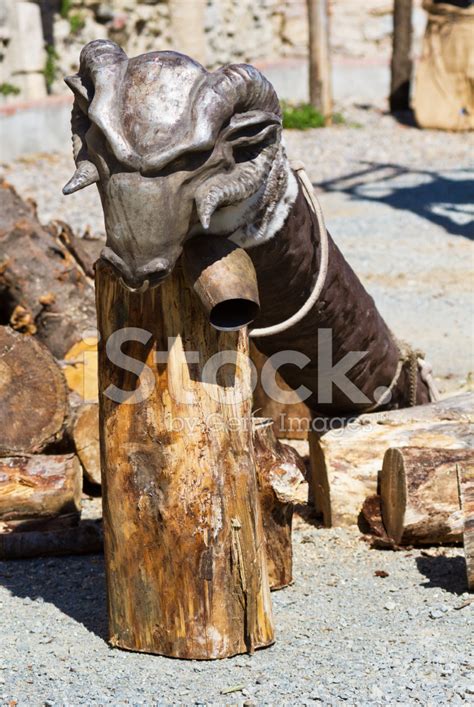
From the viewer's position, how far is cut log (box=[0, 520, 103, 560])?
4.09 m

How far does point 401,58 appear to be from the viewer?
1389cm

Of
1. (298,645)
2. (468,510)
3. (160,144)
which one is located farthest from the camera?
(468,510)

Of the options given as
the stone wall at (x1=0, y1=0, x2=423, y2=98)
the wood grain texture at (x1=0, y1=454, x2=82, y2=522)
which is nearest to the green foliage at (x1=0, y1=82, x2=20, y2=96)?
the stone wall at (x1=0, y1=0, x2=423, y2=98)

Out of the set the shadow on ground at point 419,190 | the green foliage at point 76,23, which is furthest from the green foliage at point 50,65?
the shadow on ground at point 419,190

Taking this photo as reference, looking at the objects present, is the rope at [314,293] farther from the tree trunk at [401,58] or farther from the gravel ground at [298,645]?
the tree trunk at [401,58]

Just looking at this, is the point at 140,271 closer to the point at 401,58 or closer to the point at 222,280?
the point at 222,280

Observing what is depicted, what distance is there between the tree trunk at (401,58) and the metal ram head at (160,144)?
11.1m

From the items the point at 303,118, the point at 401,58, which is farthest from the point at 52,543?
the point at 401,58

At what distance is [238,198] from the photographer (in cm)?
286

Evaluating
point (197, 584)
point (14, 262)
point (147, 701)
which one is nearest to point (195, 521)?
point (197, 584)

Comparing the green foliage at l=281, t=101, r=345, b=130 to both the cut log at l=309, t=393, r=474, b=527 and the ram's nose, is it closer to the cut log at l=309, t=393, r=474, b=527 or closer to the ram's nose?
the cut log at l=309, t=393, r=474, b=527

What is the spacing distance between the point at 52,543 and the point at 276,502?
91 cm

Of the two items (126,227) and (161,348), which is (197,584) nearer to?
(161,348)

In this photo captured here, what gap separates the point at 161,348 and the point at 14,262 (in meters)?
2.70
